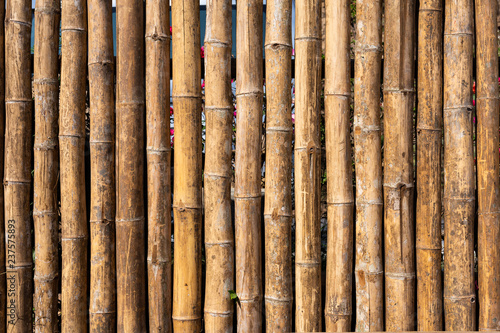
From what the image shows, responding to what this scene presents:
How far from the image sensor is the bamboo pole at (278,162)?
88.2 inches

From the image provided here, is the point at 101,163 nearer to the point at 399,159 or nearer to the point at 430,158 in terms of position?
the point at 399,159

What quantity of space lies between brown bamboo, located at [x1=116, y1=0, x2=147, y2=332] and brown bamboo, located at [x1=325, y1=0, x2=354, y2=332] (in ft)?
3.41

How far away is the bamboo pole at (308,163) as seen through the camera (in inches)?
88.2

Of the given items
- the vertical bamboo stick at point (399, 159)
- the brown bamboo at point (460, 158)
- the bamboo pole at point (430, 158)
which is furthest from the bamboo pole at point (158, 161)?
the brown bamboo at point (460, 158)

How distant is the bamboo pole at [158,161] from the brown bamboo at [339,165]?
0.89 m

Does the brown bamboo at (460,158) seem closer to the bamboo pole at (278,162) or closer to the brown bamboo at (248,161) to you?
the bamboo pole at (278,162)

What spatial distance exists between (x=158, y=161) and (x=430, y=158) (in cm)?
149

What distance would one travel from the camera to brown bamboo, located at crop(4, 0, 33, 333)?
7.52 feet

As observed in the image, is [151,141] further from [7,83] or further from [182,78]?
[7,83]

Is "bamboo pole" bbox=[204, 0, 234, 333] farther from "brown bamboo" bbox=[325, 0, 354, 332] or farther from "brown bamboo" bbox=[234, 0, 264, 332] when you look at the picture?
"brown bamboo" bbox=[325, 0, 354, 332]

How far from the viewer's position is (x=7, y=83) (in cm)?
231

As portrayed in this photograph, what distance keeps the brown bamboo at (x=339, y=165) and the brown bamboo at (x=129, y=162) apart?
104 cm

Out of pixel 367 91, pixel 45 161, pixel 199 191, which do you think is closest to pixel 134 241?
pixel 199 191

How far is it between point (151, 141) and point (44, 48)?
79 centimetres
